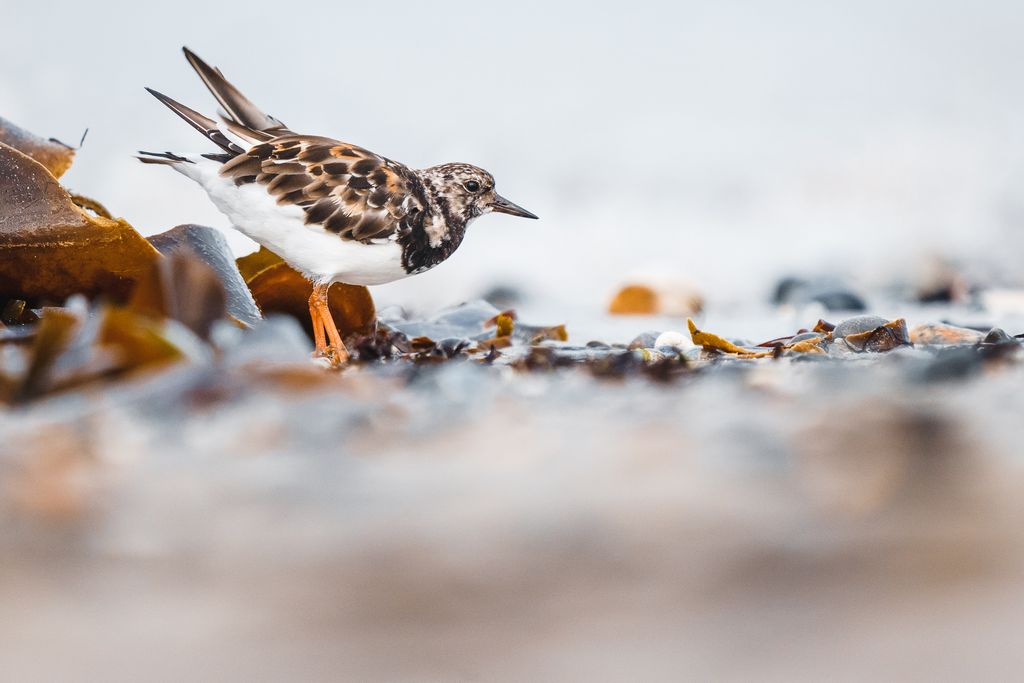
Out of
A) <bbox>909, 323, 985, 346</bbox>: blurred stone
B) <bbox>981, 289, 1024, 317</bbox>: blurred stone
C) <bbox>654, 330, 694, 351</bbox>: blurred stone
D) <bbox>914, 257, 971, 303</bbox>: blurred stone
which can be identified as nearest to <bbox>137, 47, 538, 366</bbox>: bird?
<bbox>654, 330, 694, 351</bbox>: blurred stone

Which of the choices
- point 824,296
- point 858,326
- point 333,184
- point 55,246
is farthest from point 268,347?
point 824,296

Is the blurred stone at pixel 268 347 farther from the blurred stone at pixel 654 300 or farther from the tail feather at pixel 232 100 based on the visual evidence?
the blurred stone at pixel 654 300

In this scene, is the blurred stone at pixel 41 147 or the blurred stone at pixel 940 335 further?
the blurred stone at pixel 41 147

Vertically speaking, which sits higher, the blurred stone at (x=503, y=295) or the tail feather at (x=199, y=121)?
the tail feather at (x=199, y=121)

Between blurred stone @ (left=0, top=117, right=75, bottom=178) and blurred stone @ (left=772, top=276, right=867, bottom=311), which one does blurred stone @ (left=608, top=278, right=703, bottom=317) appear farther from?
blurred stone @ (left=0, top=117, right=75, bottom=178)

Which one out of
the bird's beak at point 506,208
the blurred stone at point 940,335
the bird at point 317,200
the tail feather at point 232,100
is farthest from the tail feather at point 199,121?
the blurred stone at point 940,335

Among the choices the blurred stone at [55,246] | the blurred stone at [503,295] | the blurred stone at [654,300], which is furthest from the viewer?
the blurred stone at [503,295]

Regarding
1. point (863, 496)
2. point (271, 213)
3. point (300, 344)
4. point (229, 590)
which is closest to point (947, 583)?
point (863, 496)
